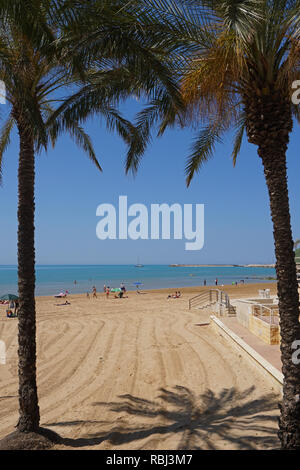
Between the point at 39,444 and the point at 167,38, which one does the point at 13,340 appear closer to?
the point at 39,444

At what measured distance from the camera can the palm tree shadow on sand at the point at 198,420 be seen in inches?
217

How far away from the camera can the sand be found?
5.92 meters

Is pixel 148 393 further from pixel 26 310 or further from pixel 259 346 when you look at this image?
pixel 26 310

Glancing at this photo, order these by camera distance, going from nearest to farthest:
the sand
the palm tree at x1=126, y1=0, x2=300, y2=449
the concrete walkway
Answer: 1. the palm tree at x1=126, y1=0, x2=300, y2=449
2. the sand
3. the concrete walkway

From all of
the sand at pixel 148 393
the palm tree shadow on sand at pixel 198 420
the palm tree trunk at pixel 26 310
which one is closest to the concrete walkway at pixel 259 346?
the sand at pixel 148 393

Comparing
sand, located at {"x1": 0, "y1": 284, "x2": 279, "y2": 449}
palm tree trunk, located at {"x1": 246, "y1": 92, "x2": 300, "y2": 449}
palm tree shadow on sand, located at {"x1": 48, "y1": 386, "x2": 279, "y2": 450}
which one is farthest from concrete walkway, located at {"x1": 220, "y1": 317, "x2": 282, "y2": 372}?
palm tree trunk, located at {"x1": 246, "y1": 92, "x2": 300, "y2": 449}

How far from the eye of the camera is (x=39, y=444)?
571 cm

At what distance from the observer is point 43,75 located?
6.25 m

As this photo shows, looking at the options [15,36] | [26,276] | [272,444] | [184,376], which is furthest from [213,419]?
A: [15,36]

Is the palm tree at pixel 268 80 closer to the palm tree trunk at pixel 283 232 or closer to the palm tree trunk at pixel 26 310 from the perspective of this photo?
the palm tree trunk at pixel 283 232

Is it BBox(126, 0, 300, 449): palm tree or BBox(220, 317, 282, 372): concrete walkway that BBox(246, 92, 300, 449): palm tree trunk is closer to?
BBox(126, 0, 300, 449): palm tree

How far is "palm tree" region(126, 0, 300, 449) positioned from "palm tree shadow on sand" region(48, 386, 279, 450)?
1.17 meters

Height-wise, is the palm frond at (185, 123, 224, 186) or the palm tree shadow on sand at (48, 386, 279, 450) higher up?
the palm frond at (185, 123, 224, 186)
